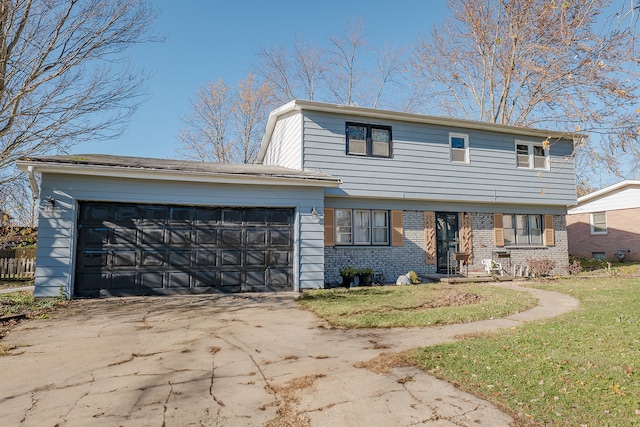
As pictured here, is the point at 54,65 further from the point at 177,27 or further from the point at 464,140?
the point at 464,140

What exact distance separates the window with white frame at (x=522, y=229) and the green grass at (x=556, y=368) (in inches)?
320

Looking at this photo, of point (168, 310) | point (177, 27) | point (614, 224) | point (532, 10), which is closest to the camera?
point (168, 310)

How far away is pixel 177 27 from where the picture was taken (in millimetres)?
10391

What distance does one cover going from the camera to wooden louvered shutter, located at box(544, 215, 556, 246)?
14.5 meters

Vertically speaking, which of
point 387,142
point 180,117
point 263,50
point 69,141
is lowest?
point 69,141

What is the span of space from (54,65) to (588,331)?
1209 cm

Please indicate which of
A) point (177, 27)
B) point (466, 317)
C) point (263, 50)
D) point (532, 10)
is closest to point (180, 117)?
point (263, 50)

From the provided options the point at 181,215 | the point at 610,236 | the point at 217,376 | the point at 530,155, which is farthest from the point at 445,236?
the point at 610,236

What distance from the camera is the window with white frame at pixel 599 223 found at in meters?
20.5

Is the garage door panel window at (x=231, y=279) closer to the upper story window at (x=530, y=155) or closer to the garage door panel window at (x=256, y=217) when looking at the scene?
the garage door panel window at (x=256, y=217)

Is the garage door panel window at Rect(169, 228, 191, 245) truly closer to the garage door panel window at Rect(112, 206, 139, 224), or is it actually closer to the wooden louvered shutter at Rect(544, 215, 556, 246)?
the garage door panel window at Rect(112, 206, 139, 224)

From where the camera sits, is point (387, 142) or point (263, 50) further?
point (263, 50)

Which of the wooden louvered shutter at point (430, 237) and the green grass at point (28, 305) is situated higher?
the wooden louvered shutter at point (430, 237)

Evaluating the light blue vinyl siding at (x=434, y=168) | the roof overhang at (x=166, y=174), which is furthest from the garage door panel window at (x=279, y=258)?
the light blue vinyl siding at (x=434, y=168)
